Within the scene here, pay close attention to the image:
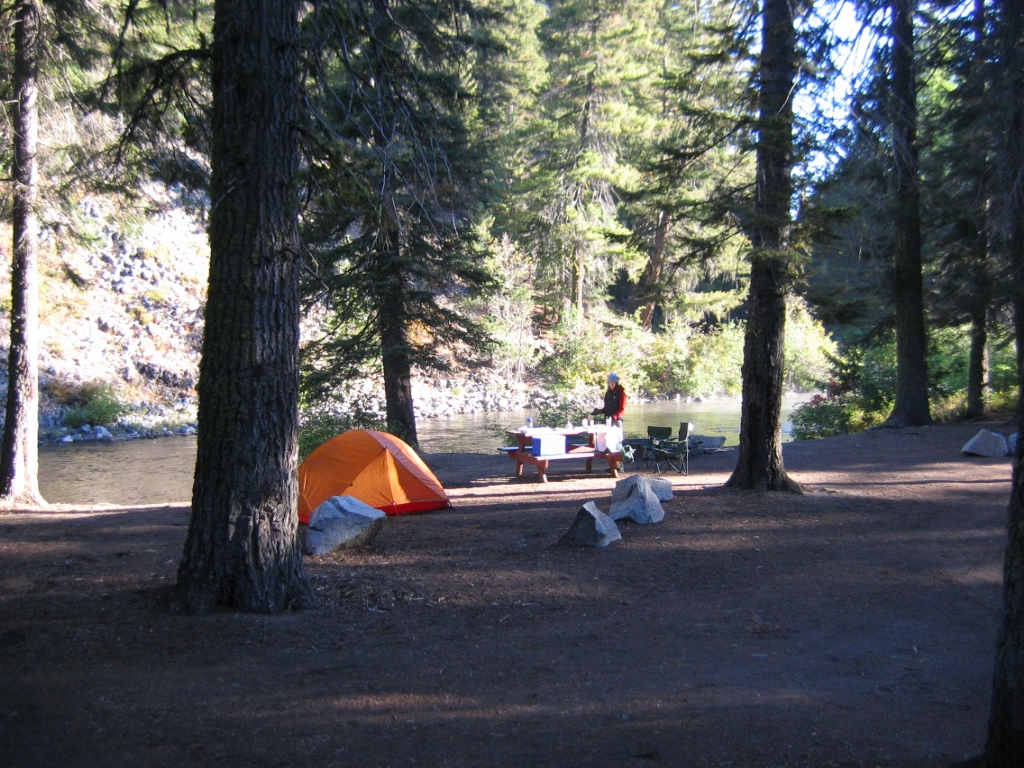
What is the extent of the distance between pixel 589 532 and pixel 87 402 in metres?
21.2

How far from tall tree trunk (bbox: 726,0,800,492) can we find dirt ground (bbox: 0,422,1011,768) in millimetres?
877

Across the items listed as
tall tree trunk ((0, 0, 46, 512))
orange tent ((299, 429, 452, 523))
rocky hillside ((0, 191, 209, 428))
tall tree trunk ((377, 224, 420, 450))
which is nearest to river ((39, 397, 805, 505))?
tall tree trunk ((0, 0, 46, 512))

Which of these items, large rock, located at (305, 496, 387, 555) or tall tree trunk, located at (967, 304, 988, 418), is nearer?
large rock, located at (305, 496, 387, 555)

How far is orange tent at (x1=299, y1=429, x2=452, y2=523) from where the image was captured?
9.64 meters

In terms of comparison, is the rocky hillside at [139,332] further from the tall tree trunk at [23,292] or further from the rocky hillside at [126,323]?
the tall tree trunk at [23,292]

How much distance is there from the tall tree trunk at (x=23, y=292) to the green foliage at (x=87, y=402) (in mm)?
13593

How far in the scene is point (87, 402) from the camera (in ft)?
78.5

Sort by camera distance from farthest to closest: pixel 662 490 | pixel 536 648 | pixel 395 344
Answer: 1. pixel 395 344
2. pixel 662 490
3. pixel 536 648

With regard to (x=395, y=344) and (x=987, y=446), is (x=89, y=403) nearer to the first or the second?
(x=395, y=344)

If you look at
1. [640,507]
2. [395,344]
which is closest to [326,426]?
[395,344]

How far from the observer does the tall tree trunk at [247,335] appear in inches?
213

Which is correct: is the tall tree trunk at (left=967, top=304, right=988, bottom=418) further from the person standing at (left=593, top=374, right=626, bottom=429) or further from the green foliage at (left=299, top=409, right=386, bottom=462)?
the green foliage at (left=299, top=409, right=386, bottom=462)

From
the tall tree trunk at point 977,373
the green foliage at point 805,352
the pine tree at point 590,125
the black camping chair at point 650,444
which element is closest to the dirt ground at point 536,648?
the black camping chair at point 650,444

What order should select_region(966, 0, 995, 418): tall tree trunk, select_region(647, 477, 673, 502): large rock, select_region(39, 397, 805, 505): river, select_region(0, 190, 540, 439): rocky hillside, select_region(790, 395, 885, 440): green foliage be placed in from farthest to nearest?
1. select_region(0, 190, 540, 439): rocky hillside
2. select_region(790, 395, 885, 440): green foliage
3. select_region(966, 0, 995, 418): tall tree trunk
4. select_region(39, 397, 805, 505): river
5. select_region(647, 477, 673, 502): large rock
